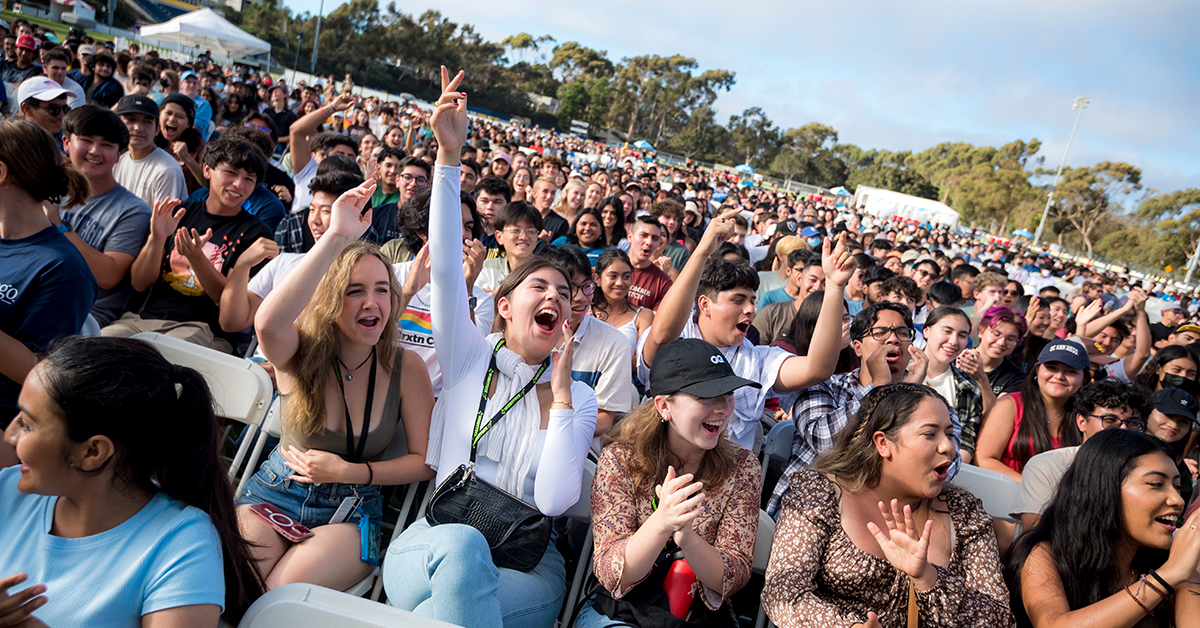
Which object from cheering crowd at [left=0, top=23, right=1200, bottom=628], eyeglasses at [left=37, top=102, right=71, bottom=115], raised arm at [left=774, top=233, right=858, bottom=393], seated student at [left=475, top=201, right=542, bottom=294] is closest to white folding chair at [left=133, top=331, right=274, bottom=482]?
cheering crowd at [left=0, top=23, right=1200, bottom=628]

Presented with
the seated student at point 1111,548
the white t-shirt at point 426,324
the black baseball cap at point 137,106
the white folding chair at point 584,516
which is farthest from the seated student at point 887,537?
the black baseball cap at point 137,106

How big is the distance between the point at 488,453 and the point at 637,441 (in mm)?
565

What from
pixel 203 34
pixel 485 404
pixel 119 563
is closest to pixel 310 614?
pixel 119 563

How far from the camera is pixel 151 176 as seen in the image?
474cm

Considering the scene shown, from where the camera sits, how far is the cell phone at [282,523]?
2.22m

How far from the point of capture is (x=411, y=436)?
2.62 metres

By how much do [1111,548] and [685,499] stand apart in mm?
1720

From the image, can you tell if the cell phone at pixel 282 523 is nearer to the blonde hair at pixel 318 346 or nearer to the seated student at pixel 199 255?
the blonde hair at pixel 318 346

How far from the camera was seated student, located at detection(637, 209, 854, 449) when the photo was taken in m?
3.13

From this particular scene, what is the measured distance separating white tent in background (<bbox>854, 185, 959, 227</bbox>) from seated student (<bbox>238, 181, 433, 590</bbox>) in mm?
51872

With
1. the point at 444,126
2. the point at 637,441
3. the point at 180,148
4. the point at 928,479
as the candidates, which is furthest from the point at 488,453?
the point at 180,148

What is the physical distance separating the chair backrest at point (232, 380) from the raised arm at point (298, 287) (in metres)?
0.39

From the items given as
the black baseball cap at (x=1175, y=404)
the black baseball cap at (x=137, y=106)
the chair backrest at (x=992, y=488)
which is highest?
the black baseball cap at (x=137, y=106)

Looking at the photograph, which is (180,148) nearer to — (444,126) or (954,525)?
(444,126)
